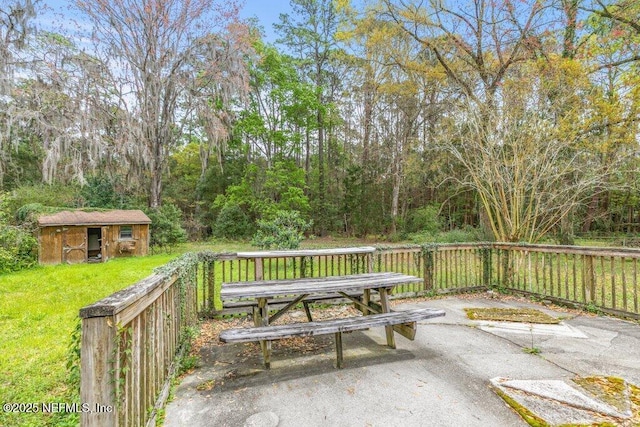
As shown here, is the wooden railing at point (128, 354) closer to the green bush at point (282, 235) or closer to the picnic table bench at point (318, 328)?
the picnic table bench at point (318, 328)

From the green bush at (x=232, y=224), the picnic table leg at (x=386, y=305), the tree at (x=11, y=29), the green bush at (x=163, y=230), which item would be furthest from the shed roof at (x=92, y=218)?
the picnic table leg at (x=386, y=305)

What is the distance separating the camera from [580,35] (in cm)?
976

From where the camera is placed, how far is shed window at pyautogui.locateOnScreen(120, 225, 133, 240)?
12484 millimetres

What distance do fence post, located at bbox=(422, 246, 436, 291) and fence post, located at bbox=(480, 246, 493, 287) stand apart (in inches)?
47.3

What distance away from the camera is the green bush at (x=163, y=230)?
13734 mm

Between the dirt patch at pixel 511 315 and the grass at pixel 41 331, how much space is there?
464 cm

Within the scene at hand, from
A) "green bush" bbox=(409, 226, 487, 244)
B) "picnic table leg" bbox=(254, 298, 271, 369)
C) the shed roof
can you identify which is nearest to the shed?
the shed roof

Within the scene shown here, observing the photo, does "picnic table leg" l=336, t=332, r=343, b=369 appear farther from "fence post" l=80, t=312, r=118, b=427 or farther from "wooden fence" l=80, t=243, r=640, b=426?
"fence post" l=80, t=312, r=118, b=427

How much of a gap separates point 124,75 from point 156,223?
22.7 feet

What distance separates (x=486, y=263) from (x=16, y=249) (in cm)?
1240

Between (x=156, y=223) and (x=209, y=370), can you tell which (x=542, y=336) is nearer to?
(x=209, y=370)

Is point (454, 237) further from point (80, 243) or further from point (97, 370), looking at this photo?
point (80, 243)

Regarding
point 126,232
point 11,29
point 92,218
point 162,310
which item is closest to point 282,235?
point 162,310

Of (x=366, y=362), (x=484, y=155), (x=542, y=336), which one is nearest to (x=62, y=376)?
(x=366, y=362)
